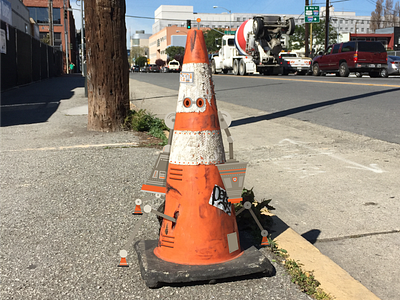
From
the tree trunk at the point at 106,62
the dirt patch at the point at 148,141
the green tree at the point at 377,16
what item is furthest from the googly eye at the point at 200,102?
the green tree at the point at 377,16

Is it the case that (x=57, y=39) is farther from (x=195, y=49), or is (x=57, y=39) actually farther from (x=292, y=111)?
(x=195, y=49)

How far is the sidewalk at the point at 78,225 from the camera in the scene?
7.77 ft

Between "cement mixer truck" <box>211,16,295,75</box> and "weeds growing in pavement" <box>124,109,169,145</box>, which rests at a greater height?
"cement mixer truck" <box>211,16,295,75</box>

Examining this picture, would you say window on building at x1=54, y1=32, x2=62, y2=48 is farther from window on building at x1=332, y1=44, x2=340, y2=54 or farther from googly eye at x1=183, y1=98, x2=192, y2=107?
googly eye at x1=183, y1=98, x2=192, y2=107

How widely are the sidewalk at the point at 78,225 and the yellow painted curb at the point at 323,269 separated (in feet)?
0.51

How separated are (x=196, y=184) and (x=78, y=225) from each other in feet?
4.04

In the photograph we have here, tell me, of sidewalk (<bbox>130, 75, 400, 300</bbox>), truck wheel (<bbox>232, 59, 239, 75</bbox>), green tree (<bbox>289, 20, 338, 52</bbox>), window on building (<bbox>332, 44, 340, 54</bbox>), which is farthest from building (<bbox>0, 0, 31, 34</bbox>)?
green tree (<bbox>289, 20, 338, 52</bbox>)

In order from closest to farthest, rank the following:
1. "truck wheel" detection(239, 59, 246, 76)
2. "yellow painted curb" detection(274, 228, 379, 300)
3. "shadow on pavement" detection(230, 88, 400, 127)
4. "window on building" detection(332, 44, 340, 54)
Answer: "yellow painted curb" detection(274, 228, 379, 300), "shadow on pavement" detection(230, 88, 400, 127), "window on building" detection(332, 44, 340, 54), "truck wheel" detection(239, 59, 246, 76)

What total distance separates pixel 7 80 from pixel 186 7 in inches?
5423

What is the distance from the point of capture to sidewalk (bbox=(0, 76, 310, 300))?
7.77ft

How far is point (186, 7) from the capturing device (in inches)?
5817

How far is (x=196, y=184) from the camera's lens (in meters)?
2.53

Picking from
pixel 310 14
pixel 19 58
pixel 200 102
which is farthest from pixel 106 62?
pixel 310 14

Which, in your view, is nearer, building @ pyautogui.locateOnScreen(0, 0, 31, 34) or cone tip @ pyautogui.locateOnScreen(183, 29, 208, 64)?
cone tip @ pyautogui.locateOnScreen(183, 29, 208, 64)
